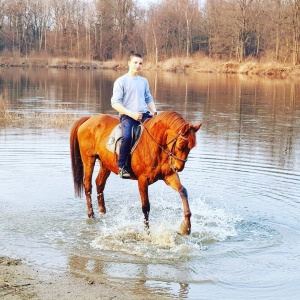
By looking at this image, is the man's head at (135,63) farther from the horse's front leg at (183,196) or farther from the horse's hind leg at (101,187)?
the horse's hind leg at (101,187)

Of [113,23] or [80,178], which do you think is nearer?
[80,178]

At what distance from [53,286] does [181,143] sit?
246 cm

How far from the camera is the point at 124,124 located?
7891mm

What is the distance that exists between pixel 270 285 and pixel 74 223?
131 inches

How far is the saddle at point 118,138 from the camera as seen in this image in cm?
780

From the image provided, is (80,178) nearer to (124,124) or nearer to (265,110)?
(124,124)

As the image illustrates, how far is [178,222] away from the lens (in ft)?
27.3

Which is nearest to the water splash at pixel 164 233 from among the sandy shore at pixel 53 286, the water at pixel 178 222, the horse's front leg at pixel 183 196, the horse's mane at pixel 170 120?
the water at pixel 178 222

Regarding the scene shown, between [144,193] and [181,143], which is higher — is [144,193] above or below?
below

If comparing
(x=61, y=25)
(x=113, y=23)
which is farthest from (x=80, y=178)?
(x=61, y=25)

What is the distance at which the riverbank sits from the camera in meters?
→ 53.6

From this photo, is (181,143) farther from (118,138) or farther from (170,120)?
(118,138)

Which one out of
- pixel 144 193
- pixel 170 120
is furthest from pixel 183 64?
pixel 170 120

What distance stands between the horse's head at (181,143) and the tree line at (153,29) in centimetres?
5075
